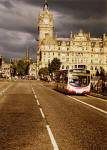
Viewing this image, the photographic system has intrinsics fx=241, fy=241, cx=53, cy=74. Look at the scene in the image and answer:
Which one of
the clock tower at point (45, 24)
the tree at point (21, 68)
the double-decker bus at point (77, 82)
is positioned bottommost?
the double-decker bus at point (77, 82)

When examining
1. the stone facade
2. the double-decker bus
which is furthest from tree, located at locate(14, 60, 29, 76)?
the double-decker bus

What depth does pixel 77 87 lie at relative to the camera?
25266 mm

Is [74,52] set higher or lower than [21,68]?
higher

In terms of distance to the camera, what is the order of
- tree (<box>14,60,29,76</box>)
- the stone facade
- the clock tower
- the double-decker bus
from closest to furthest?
1. the double-decker bus
2. the stone facade
3. the clock tower
4. tree (<box>14,60,29,76</box>)

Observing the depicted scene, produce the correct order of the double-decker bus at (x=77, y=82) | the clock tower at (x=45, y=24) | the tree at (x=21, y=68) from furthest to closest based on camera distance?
the tree at (x=21, y=68) < the clock tower at (x=45, y=24) < the double-decker bus at (x=77, y=82)

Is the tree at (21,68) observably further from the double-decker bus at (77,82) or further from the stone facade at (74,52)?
the double-decker bus at (77,82)

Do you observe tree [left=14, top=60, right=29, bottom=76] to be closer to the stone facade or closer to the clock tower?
the clock tower

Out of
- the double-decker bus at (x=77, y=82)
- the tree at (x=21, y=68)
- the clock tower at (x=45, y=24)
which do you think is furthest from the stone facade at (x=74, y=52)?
the double-decker bus at (x=77, y=82)

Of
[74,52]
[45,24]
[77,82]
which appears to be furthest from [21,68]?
[77,82]

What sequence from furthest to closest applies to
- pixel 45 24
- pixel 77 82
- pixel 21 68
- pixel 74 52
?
pixel 21 68 → pixel 45 24 → pixel 74 52 → pixel 77 82

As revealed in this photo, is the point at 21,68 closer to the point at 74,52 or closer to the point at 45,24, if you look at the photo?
the point at 45,24

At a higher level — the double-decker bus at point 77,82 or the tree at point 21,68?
the tree at point 21,68

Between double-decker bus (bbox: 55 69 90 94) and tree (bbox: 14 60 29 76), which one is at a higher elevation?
tree (bbox: 14 60 29 76)

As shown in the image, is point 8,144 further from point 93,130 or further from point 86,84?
point 86,84
